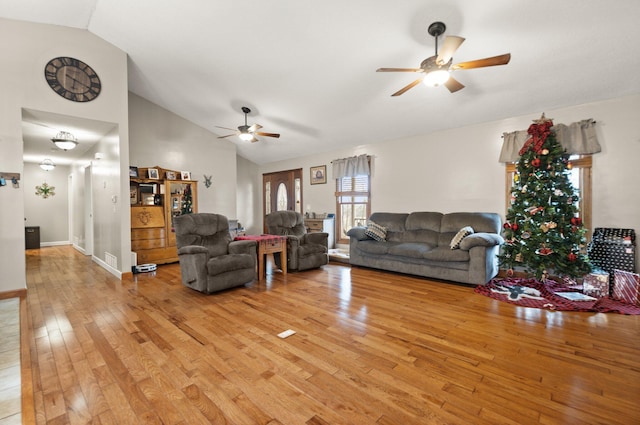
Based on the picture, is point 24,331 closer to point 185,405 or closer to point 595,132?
point 185,405

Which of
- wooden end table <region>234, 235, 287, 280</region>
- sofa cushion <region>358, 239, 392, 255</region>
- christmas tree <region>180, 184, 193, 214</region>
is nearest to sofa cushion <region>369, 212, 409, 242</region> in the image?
sofa cushion <region>358, 239, 392, 255</region>

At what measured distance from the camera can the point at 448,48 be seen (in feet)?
8.53

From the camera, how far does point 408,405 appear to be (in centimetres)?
163

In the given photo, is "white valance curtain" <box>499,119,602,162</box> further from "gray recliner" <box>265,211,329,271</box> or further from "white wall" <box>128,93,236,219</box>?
"white wall" <box>128,93,236,219</box>

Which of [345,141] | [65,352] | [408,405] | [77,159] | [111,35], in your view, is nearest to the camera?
[408,405]

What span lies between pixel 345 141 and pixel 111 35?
4.39m

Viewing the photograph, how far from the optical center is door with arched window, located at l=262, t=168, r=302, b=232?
26.0 feet

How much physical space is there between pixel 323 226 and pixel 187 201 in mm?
3129

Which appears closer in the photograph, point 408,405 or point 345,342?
point 408,405

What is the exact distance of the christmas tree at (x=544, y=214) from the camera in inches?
146

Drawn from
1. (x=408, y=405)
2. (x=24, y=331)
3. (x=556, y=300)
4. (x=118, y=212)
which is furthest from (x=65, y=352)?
(x=556, y=300)

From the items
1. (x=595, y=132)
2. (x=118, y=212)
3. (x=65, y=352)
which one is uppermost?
(x=595, y=132)

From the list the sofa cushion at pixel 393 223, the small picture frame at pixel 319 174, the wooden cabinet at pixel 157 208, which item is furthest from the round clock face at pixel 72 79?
the sofa cushion at pixel 393 223

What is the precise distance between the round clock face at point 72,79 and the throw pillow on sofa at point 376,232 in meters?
4.85
